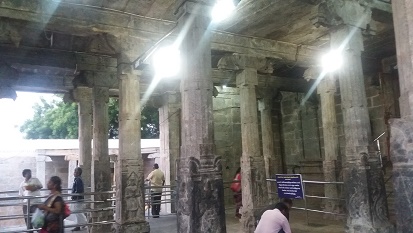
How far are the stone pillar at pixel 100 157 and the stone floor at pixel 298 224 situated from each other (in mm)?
848

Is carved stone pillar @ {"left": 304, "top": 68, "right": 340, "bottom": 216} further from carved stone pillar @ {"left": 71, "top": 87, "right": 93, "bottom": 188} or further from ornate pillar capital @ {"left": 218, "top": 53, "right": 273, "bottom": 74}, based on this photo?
carved stone pillar @ {"left": 71, "top": 87, "right": 93, "bottom": 188}

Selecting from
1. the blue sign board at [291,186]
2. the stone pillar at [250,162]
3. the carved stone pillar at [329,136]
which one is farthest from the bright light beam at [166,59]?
the carved stone pillar at [329,136]

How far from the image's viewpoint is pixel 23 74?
10273mm

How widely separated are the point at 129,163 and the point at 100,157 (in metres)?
2.33

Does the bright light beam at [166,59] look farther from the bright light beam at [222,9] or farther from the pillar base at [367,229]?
the pillar base at [367,229]

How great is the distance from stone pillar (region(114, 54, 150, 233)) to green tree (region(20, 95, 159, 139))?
13.5 meters

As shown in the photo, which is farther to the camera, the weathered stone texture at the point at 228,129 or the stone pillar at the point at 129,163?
the weathered stone texture at the point at 228,129

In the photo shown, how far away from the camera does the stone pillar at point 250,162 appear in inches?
313

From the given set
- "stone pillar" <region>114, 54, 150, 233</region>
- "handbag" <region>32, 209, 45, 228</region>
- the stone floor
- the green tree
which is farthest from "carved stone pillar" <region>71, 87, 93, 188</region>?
the green tree

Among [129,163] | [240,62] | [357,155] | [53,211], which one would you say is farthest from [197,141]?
[240,62]

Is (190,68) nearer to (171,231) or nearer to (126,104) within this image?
(126,104)

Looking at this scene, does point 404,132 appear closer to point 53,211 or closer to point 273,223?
point 273,223

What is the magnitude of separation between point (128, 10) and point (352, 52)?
4.42 m

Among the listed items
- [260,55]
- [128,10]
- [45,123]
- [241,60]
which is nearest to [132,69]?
[128,10]
